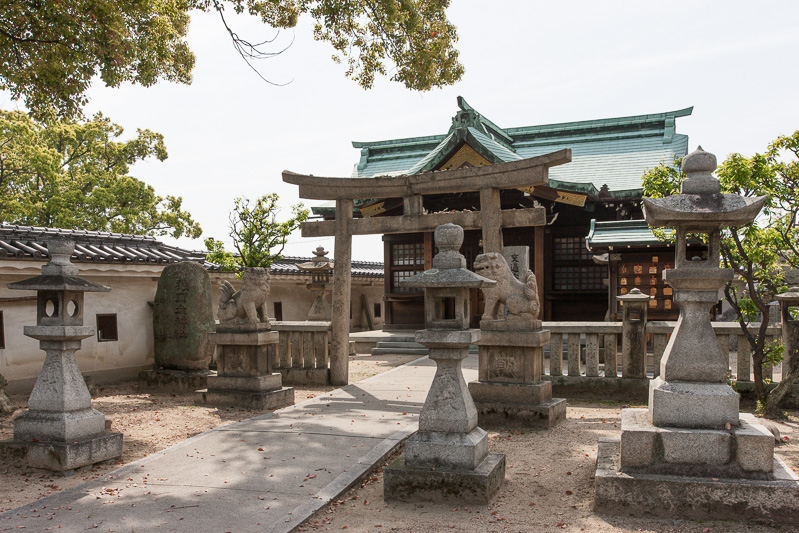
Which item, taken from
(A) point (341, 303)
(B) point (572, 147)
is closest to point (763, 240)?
(A) point (341, 303)

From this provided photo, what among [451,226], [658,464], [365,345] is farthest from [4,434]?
[365,345]

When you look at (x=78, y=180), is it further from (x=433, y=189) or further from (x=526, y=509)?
(x=526, y=509)

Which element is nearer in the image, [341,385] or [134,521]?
[134,521]

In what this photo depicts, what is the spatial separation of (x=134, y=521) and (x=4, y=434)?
409 centimetres

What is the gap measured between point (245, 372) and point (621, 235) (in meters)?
9.87

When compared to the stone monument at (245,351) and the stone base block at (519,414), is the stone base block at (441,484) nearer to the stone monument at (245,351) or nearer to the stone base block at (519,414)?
the stone base block at (519,414)

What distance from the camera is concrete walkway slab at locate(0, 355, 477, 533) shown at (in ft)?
15.3

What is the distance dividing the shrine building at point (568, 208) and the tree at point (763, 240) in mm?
5798

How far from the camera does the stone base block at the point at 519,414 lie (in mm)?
7621

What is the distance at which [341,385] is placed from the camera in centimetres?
1125

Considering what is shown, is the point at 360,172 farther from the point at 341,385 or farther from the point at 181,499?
the point at 181,499

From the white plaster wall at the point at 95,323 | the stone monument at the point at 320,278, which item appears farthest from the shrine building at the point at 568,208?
the white plaster wall at the point at 95,323

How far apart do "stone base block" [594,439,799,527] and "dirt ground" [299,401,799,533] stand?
3.3 inches

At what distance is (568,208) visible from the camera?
1814 cm
